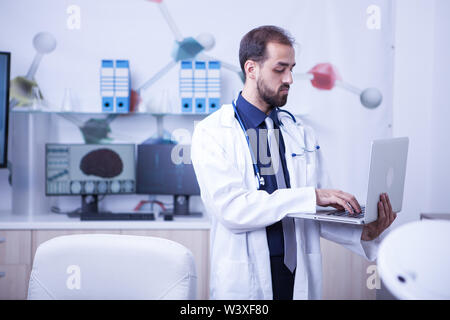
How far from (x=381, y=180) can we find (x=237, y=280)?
58cm

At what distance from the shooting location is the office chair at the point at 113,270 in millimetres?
1122

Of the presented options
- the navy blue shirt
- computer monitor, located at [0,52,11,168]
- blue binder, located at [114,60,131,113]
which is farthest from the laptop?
computer monitor, located at [0,52,11,168]

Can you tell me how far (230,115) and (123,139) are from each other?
1.65 metres

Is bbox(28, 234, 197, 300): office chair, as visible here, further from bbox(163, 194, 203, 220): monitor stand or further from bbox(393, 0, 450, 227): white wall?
bbox(393, 0, 450, 227): white wall

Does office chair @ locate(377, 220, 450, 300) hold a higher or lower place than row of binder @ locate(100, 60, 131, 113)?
lower

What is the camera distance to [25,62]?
3066 mm

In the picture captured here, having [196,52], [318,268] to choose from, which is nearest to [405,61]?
[196,52]

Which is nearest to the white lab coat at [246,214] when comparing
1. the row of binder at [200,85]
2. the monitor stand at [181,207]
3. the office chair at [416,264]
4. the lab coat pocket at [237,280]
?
the lab coat pocket at [237,280]

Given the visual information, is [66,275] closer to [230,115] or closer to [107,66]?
[230,115]

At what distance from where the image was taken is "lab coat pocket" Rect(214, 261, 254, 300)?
1.52m

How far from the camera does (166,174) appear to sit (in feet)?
9.75

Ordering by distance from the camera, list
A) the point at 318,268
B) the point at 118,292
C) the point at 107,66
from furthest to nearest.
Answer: the point at 107,66, the point at 318,268, the point at 118,292

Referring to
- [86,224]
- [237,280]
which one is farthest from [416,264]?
[86,224]

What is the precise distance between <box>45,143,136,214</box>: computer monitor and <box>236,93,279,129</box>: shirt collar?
57.4 inches
